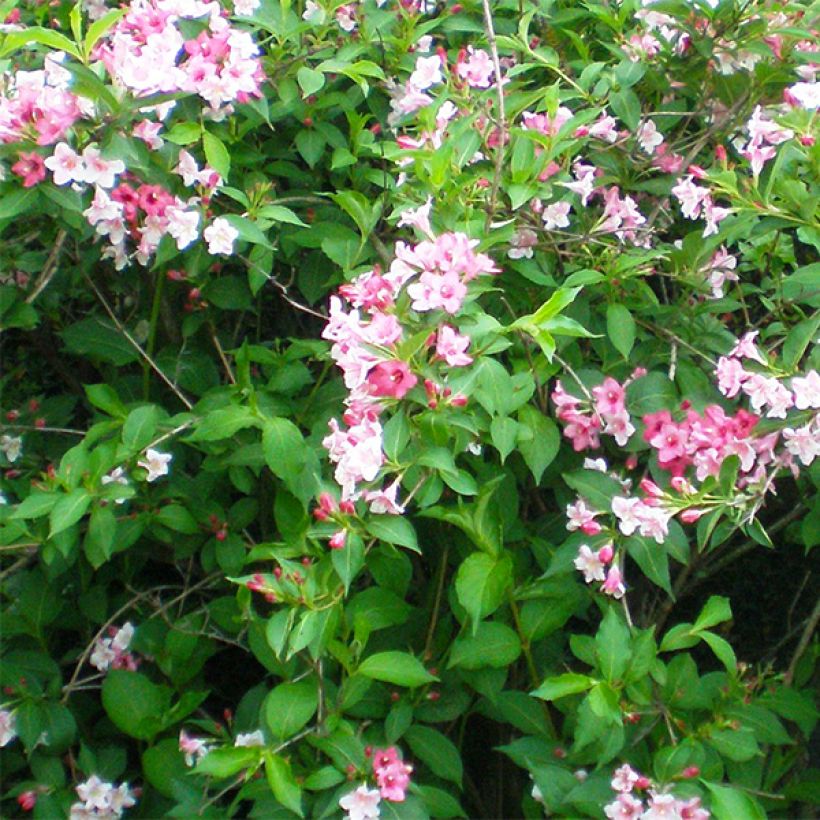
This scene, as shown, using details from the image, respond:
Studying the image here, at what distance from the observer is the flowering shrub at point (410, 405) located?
158cm

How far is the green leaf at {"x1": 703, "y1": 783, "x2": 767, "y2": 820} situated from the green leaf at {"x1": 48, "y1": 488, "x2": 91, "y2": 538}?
3.15ft

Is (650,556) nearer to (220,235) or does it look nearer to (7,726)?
(220,235)

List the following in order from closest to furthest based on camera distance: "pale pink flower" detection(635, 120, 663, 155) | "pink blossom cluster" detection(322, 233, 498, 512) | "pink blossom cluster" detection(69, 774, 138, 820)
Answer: "pink blossom cluster" detection(322, 233, 498, 512) → "pink blossom cluster" detection(69, 774, 138, 820) → "pale pink flower" detection(635, 120, 663, 155)

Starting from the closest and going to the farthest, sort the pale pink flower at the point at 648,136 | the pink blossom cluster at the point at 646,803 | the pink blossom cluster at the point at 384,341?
the pink blossom cluster at the point at 384,341
the pink blossom cluster at the point at 646,803
the pale pink flower at the point at 648,136

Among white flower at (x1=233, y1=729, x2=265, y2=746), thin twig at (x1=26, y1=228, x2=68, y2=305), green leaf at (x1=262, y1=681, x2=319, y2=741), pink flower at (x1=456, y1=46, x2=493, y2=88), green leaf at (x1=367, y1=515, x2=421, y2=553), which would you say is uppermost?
pink flower at (x1=456, y1=46, x2=493, y2=88)

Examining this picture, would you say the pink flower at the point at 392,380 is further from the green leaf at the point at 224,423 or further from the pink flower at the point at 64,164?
the pink flower at the point at 64,164

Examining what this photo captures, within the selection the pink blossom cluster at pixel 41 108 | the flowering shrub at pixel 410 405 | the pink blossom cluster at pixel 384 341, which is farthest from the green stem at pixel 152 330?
the pink blossom cluster at pixel 384 341

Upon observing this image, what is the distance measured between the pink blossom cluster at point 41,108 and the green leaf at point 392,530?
0.73 metres

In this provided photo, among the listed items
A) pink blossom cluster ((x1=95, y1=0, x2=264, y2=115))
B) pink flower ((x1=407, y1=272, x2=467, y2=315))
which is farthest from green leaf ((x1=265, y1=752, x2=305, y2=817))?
pink blossom cluster ((x1=95, y1=0, x2=264, y2=115))

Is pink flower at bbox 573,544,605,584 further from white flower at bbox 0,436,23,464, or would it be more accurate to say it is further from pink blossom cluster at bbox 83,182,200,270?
white flower at bbox 0,436,23,464

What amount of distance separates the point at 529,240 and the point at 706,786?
0.86 metres

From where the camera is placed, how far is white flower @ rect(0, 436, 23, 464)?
6.92 feet

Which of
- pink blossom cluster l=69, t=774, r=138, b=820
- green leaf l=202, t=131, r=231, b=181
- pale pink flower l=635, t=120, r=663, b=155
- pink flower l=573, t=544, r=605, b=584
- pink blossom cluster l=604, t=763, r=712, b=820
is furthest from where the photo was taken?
pale pink flower l=635, t=120, r=663, b=155

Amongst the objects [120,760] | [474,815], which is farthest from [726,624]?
[120,760]
